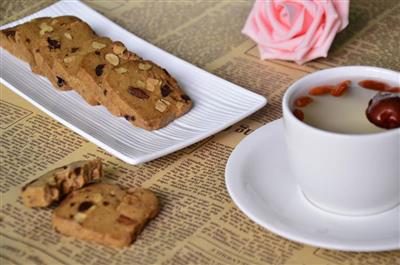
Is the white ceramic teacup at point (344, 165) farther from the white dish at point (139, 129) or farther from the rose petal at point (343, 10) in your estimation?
the rose petal at point (343, 10)

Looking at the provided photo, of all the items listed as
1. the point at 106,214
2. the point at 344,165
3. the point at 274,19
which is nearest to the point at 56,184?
the point at 106,214

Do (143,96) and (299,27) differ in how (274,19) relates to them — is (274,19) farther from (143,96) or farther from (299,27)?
(143,96)

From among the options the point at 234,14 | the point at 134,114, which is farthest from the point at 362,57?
the point at 134,114

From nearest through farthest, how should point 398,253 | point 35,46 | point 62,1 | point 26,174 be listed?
point 398,253
point 26,174
point 35,46
point 62,1

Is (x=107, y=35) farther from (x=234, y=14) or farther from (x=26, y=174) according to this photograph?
(x=26, y=174)

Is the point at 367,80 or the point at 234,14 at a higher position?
the point at 367,80

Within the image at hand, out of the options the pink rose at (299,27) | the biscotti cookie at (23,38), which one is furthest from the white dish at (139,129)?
the pink rose at (299,27)

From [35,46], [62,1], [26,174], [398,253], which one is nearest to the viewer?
[398,253]
